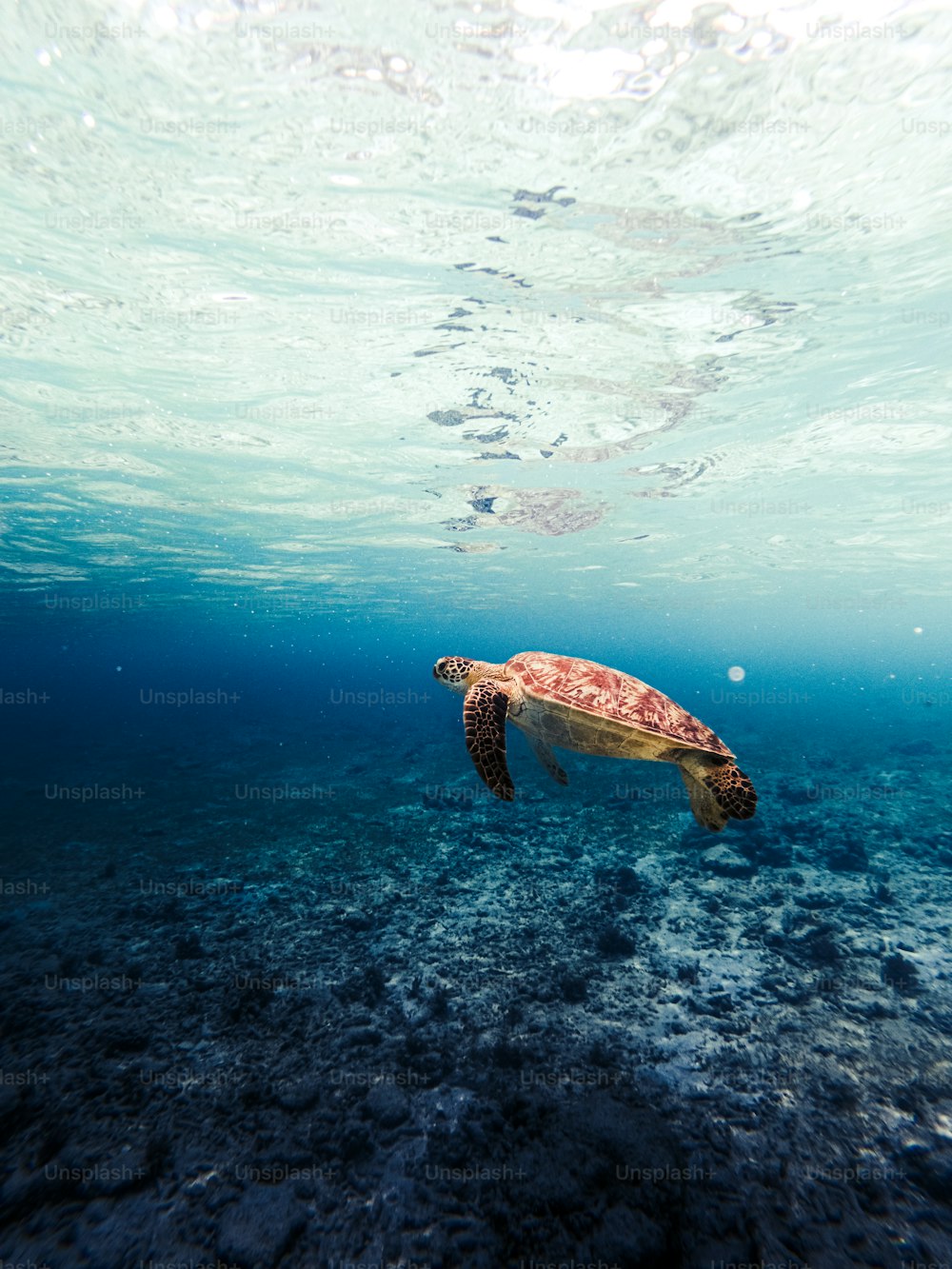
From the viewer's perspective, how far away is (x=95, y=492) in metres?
17.7

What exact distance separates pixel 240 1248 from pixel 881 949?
28.2 ft

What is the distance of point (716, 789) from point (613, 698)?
4.70 feet

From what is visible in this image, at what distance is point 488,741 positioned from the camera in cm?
506

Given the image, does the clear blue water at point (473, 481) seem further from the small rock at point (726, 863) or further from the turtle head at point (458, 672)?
the turtle head at point (458, 672)

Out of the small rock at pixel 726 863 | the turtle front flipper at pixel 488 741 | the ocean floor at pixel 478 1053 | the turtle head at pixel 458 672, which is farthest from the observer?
the small rock at pixel 726 863

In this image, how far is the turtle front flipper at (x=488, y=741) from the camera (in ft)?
16.2

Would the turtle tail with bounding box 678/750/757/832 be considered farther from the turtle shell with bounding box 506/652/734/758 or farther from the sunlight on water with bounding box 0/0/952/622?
the sunlight on water with bounding box 0/0/952/622

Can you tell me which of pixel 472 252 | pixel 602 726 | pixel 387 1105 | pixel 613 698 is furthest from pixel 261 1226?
pixel 472 252

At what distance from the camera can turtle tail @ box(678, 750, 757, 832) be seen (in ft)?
17.0

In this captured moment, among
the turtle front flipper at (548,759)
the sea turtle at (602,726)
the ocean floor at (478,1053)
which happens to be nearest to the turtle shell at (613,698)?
the sea turtle at (602,726)

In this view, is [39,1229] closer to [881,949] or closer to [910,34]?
[881,949]

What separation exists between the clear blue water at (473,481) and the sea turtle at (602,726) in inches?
114

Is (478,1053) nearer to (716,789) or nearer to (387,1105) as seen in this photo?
(387,1105)

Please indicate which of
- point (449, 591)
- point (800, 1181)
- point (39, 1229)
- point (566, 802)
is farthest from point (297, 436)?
point (449, 591)
